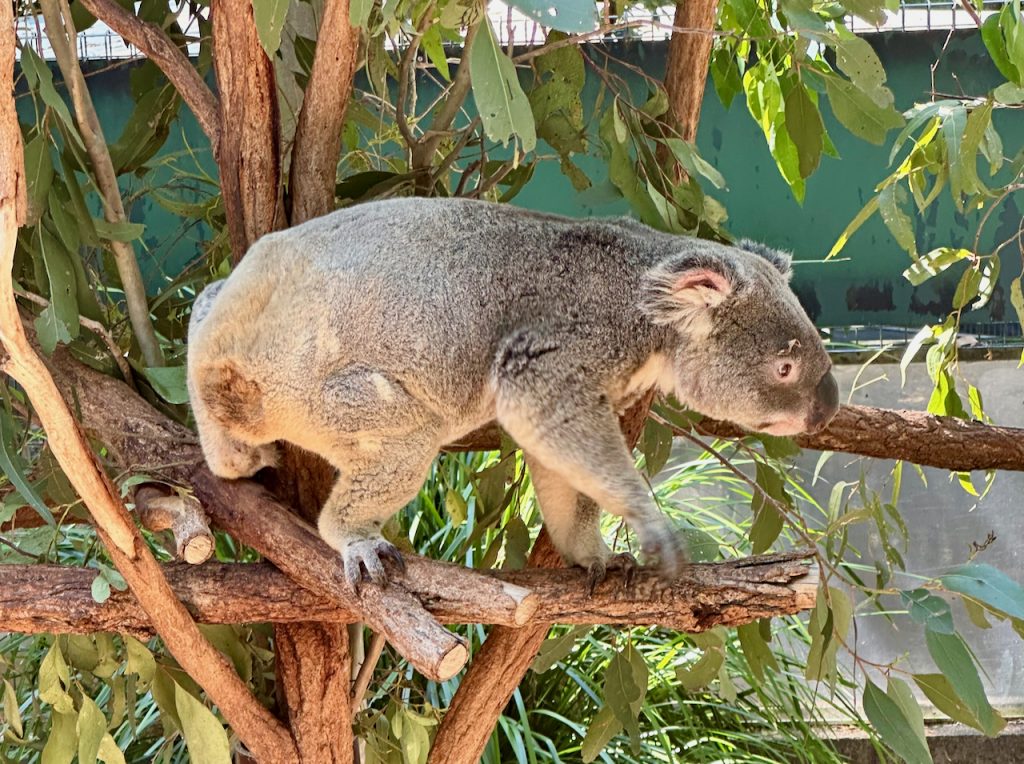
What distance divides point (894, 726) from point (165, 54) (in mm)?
2003

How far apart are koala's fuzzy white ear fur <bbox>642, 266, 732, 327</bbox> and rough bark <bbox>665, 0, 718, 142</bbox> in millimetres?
519

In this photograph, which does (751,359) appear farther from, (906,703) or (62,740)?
(62,740)

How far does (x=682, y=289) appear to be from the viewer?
6.86 ft

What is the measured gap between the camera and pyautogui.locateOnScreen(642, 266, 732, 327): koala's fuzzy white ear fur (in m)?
2.07

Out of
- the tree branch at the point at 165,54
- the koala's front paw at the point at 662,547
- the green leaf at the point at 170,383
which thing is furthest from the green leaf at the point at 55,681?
the koala's front paw at the point at 662,547

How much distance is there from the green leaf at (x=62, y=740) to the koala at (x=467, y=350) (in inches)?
24.1

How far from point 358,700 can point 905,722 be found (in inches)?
46.8

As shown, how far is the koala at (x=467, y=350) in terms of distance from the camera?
6.68 feet

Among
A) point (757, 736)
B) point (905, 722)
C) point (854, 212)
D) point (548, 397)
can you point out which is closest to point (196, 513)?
point (548, 397)

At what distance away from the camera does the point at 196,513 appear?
207cm

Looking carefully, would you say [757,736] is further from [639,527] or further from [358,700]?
[639,527]

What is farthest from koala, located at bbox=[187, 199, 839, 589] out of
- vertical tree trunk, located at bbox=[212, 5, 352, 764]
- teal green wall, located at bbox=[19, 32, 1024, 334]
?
teal green wall, located at bbox=[19, 32, 1024, 334]

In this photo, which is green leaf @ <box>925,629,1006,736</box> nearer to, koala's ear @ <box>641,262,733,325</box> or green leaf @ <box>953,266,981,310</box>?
koala's ear @ <box>641,262,733,325</box>

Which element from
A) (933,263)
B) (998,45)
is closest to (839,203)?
(933,263)
